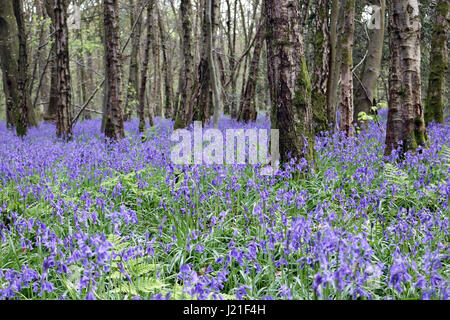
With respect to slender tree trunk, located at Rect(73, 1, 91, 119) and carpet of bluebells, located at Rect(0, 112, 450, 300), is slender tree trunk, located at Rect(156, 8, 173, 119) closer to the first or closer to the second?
slender tree trunk, located at Rect(73, 1, 91, 119)

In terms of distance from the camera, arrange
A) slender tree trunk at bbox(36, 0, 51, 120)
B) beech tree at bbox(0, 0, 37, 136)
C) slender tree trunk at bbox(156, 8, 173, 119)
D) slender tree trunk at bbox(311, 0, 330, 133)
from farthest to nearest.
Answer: slender tree trunk at bbox(156, 8, 173, 119) → slender tree trunk at bbox(36, 0, 51, 120) → beech tree at bbox(0, 0, 37, 136) → slender tree trunk at bbox(311, 0, 330, 133)

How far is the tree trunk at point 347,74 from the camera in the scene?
7.82m

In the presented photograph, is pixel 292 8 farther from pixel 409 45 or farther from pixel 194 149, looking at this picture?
pixel 194 149

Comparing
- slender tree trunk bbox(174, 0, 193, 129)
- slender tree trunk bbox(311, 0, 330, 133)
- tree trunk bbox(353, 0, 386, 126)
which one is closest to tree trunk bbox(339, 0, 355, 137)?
slender tree trunk bbox(311, 0, 330, 133)

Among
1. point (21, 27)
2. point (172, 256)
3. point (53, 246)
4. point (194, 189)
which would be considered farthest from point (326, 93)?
point (21, 27)

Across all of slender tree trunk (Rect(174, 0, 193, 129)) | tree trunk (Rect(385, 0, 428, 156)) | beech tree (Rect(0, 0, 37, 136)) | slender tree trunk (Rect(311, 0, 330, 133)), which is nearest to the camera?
tree trunk (Rect(385, 0, 428, 156))

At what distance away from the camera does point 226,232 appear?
11.4 feet

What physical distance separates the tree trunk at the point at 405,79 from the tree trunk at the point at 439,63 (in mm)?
3535

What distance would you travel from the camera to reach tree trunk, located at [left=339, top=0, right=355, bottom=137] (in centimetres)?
782

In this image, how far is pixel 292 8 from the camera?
4.62 metres

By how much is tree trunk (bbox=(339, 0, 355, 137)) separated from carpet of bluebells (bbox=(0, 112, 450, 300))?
2.03 m

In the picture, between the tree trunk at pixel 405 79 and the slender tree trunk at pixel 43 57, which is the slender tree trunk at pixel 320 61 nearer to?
the tree trunk at pixel 405 79
